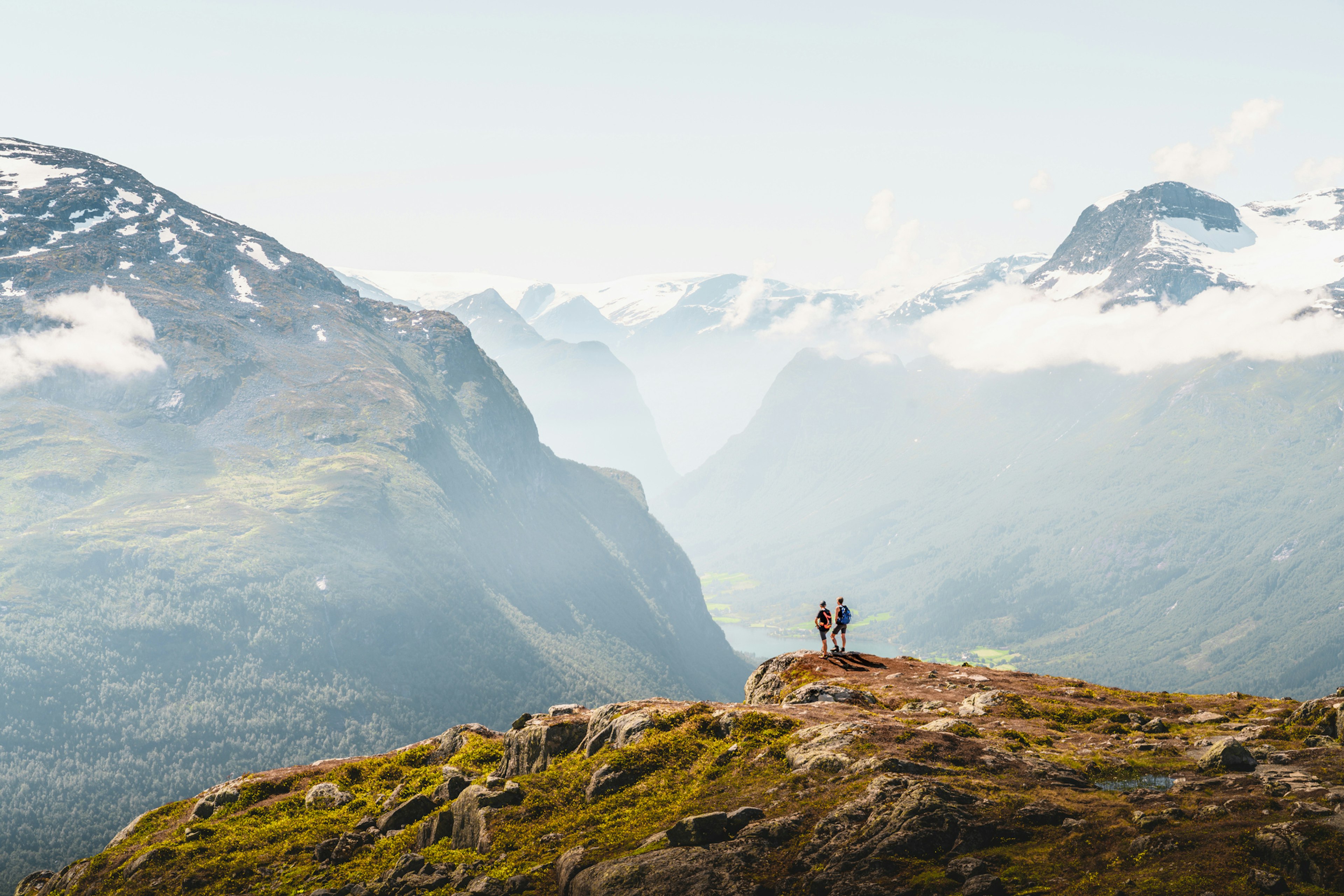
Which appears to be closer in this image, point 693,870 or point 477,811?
point 693,870

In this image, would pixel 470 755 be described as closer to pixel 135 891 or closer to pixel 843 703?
pixel 135 891

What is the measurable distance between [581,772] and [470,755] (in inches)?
658

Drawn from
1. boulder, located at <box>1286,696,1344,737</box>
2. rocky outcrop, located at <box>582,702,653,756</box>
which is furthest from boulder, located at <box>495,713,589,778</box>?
boulder, located at <box>1286,696,1344,737</box>

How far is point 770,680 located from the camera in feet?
246

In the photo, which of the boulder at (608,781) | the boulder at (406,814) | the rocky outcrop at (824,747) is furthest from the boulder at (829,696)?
the boulder at (406,814)

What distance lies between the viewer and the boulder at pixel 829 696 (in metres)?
62.7

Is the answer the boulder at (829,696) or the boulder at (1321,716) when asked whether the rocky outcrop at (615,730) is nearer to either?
the boulder at (829,696)

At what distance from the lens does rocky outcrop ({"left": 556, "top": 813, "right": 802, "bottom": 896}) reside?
35844 millimetres

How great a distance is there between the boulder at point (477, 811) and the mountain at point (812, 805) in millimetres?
172

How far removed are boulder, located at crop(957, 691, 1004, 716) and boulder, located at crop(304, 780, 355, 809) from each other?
45.8m

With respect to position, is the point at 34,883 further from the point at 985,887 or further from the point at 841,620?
the point at 985,887

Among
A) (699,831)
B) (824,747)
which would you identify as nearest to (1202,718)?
(824,747)

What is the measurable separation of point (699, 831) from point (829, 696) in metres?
26.0

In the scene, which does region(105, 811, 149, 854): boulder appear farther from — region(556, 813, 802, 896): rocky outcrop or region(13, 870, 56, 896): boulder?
region(556, 813, 802, 896): rocky outcrop
